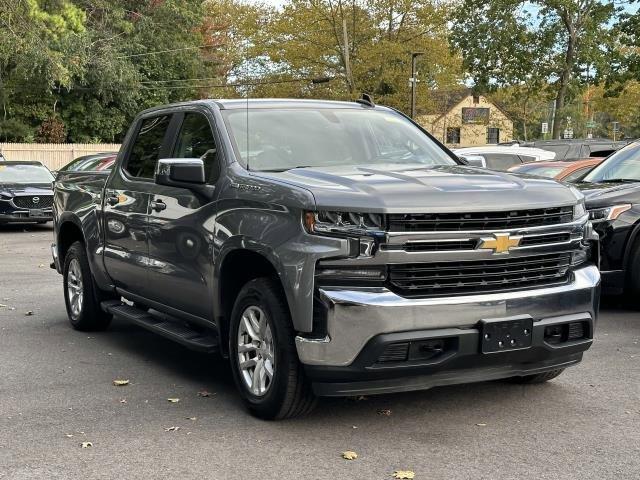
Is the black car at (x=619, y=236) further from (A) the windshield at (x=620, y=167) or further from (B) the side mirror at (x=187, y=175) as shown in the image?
(B) the side mirror at (x=187, y=175)

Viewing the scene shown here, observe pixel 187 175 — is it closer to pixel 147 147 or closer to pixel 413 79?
pixel 147 147

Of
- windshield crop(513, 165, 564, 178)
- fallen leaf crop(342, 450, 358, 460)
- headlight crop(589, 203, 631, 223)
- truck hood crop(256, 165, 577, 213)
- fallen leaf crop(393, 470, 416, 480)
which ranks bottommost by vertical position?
fallen leaf crop(342, 450, 358, 460)

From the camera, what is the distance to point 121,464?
4.41m

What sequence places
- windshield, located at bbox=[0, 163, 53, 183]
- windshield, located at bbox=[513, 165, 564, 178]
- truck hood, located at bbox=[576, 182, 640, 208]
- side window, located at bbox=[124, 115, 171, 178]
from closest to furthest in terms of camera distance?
side window, located at bbox=[124, 115, 171, 178] < truck hood, located at bbox=[576, 182, 640, 208] < windshield, located at bbox=[513, 165, 564, 178] < windshield, located at bbox=[0, 163, 53, 183]

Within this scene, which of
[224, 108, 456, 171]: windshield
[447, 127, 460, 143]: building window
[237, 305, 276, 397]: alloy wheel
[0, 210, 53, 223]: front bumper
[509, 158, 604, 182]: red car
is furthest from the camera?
[447, 127, 460, 143]: building window

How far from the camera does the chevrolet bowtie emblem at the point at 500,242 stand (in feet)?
15.4

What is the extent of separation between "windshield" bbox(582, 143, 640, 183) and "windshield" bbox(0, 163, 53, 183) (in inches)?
521

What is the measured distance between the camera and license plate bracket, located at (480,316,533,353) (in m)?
4.65

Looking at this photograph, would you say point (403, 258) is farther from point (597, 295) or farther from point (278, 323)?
point (597, 295)

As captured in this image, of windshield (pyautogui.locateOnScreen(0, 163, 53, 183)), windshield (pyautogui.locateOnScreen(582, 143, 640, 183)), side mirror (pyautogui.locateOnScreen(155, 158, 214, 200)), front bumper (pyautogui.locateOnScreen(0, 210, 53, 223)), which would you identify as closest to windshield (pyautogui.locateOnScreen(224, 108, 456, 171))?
side mirror (pyautogui.locateOnScreen(155, 158, 214, 200))

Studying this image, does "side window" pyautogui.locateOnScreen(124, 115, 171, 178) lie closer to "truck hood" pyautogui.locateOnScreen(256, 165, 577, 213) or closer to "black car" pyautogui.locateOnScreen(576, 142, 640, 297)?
"truck hood" pyautogui.locateOnScreen(256, 165, 577, 213)

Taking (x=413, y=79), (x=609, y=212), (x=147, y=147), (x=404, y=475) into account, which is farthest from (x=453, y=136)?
(x=404, y=475)

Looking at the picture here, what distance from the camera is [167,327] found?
6227mm

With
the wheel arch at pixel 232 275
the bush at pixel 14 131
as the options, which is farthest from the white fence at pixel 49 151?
the wheel arch at pixel 232 275
